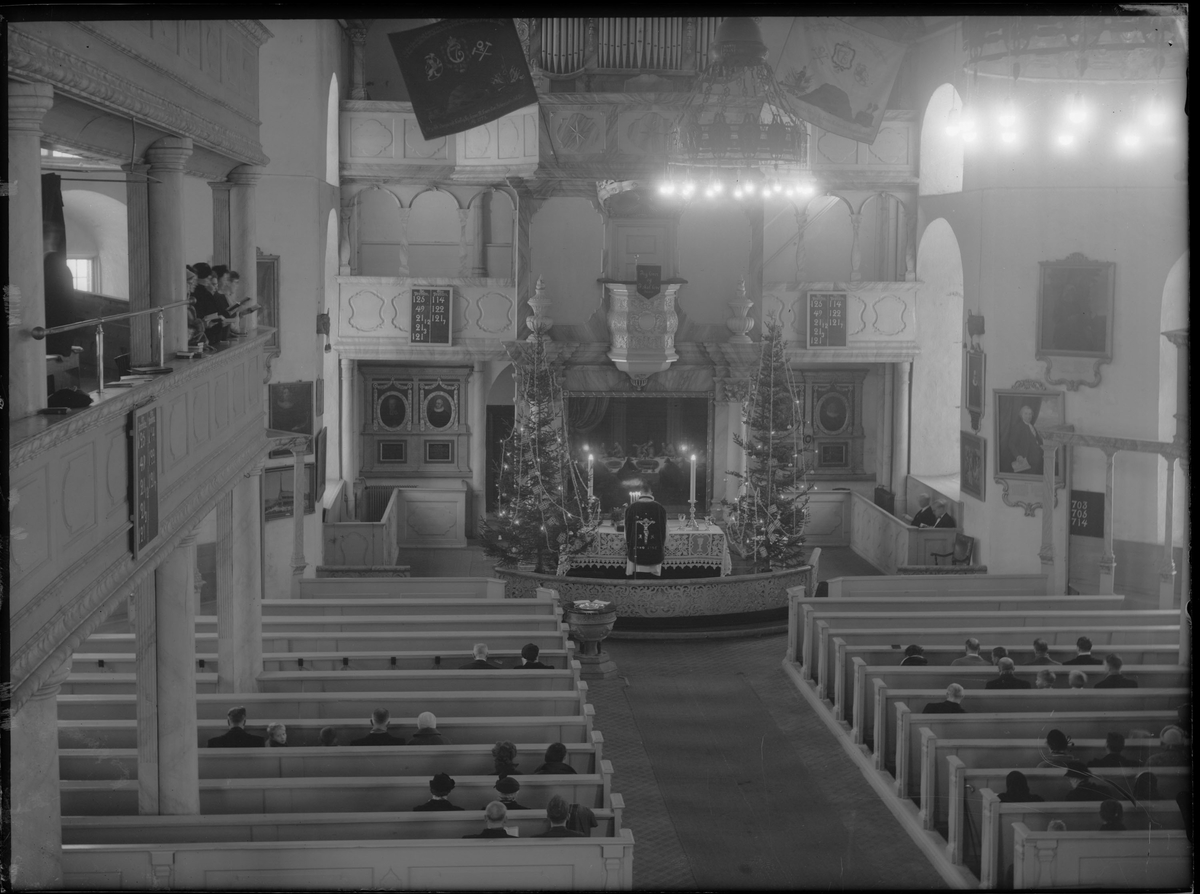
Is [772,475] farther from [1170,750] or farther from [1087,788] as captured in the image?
[1087,788]

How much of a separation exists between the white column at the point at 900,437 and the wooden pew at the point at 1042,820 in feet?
50.0

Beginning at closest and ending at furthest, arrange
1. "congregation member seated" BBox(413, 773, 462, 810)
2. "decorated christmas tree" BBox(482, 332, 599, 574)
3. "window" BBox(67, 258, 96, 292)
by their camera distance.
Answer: "congregation member seated" BBox(413, 773, 462, 810)
"window" BBox(67, 258, 96, 292)
"decorated christmas tree" BBox(482, 332, 599, 574)

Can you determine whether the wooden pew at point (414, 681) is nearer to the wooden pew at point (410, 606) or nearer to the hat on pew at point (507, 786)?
the wooden pew at point (410, 606)

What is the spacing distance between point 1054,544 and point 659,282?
7.52m

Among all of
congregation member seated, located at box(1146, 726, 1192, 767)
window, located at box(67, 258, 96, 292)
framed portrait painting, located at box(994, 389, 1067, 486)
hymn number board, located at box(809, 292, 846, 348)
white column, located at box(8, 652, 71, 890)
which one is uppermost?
window, located at box(67, 258, 96, 292)

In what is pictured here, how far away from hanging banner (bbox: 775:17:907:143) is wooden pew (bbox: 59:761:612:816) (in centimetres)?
1011

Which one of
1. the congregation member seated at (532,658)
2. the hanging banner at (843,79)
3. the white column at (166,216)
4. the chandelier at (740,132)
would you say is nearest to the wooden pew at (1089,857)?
the congregation member seated at (532,658)

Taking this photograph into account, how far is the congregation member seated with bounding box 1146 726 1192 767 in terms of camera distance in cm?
1139

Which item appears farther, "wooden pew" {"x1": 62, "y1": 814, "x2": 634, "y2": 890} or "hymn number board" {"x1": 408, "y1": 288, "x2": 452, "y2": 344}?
"hymn number board" {"x1": 408, "y1": 288, "x2": 452, "y2": 344}

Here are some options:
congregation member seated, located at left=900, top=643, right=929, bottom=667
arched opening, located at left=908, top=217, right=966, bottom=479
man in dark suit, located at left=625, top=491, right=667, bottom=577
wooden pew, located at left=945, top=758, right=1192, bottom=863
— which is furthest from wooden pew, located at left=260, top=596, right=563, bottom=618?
arched opening, located at left=908, top=217, right=966, bottom=479

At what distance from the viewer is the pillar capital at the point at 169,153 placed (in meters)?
10.3

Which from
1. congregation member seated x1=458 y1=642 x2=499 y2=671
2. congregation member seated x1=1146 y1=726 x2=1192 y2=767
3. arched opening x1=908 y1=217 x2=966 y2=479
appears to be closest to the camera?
congregation member seated x1=1146 y1=726 x2=1192 y2=767

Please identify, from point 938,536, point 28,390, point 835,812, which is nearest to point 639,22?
point 938,536

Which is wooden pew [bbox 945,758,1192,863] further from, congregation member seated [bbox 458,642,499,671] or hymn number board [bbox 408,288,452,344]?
hymn number board [bbox 408,288,452,344]
